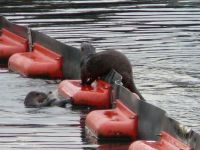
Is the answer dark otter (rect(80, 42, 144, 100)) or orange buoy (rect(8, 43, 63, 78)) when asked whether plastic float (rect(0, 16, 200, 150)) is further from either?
dark otter (rect(80, 42, 144, 100))

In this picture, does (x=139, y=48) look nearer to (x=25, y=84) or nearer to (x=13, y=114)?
(x=25, y=84)

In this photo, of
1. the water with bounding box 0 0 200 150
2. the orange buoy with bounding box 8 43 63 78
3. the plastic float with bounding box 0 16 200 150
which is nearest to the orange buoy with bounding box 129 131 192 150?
the plastic float with bounding box 0 16 200 150

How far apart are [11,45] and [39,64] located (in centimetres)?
303

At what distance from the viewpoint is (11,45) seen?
26.7 m

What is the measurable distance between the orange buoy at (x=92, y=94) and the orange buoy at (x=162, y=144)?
381 cm

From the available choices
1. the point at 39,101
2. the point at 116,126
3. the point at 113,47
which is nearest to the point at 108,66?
the point at 39,101

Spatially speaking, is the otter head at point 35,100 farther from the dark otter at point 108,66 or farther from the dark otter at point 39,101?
the dark otter at point 108,66

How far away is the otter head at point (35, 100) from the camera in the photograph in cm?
2002

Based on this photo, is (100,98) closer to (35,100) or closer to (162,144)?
(35,100)

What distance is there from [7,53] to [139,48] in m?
3.46

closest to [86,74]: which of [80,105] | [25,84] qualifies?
[80,105]

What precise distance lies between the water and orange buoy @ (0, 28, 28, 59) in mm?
1344

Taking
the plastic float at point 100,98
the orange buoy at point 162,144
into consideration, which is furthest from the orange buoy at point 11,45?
the orange buoy at point 162,144

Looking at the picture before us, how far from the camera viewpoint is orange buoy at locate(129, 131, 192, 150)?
14.9 meters
